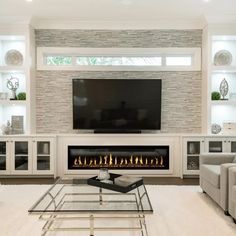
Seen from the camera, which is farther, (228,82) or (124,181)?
(228,82)

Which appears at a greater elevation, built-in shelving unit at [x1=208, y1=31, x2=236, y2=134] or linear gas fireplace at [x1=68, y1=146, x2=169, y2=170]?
built-in shelving unit at [x1=208, y1=31, x2=236, y2=134]

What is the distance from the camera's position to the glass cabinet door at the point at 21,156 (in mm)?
5613

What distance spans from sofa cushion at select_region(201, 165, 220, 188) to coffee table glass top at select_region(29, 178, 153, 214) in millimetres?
1013

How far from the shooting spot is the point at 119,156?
5.91m

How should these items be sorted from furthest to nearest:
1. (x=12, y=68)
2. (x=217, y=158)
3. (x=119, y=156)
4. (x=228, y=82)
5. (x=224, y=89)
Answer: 1. (x=228, y=82)
2. (x=224, y=89)
3. (x=119, y=156)
4. (x=12, y=68)
5. (x=217, y=158)

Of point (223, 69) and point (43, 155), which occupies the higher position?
point (223, 69)

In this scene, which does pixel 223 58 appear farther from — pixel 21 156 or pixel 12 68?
pixel 21 156

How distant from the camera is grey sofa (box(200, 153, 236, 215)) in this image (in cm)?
351

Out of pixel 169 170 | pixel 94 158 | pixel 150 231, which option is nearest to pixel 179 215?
pixel 150 231

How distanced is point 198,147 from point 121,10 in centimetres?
305

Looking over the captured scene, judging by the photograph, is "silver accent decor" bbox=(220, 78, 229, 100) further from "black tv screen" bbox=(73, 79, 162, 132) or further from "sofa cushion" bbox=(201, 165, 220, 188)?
"sofa cushion" bbox=(201, 165, 220, 188)

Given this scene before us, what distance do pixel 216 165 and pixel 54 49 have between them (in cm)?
395

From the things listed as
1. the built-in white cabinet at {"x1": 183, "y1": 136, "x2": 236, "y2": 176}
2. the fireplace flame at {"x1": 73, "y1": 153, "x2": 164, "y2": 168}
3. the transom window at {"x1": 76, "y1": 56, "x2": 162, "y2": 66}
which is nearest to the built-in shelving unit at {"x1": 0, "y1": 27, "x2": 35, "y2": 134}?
the transom window at {"x1": 76, "y1": 56, "x2": 162, "y2": 66}

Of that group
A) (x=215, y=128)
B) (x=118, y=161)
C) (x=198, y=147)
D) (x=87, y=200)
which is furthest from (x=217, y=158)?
(x=87, y=200)
